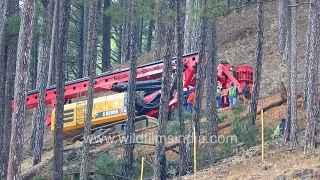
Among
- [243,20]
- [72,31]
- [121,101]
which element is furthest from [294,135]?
[72,31]

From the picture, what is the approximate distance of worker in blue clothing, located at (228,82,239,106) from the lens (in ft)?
84.0

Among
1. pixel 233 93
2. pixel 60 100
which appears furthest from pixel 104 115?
pixel 233 93

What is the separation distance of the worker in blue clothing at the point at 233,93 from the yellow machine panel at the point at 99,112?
4590 millimetres

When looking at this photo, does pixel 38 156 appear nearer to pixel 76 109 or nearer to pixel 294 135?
pixel 76 109

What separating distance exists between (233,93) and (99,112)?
5639 millimetres

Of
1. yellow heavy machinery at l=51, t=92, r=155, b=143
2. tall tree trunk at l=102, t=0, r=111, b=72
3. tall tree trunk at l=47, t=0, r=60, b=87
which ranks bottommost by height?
yellow heavy machinery at l=51, t=92, r=155, b=143

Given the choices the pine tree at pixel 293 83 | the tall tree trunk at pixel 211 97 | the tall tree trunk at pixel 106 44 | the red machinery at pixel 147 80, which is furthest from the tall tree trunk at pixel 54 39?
the pine tree at pixel 293 83

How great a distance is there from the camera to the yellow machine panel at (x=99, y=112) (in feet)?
80.1

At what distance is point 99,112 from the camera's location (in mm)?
→ 24828

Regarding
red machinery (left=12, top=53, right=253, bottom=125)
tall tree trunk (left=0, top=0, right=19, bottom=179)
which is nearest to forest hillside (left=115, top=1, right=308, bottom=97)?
red machinery (left=12, top=53, right=253, bottom=125)

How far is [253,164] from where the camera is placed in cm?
1736

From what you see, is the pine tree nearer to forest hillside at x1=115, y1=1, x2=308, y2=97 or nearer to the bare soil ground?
the bare soil ground

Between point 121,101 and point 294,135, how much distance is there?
8.45 m

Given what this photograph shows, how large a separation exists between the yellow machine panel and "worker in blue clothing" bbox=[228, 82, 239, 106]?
459cm
